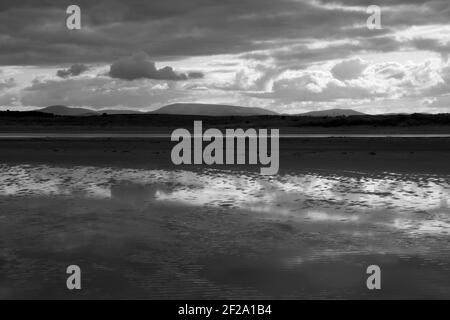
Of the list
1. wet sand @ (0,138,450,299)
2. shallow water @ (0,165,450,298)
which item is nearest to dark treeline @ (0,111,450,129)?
wet sand @ (0,138,450,299)

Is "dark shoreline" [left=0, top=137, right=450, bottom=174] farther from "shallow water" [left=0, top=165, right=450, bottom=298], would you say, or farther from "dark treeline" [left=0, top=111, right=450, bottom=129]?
"dark treeline" [left=0, top=111, right=450, bottom=129]

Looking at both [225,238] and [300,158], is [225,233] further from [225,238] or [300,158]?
[300,158]

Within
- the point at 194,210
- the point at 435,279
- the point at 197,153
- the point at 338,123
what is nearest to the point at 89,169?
the point at 197,153

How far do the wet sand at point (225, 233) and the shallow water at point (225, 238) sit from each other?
3 centimetres

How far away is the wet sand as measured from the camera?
271 inches

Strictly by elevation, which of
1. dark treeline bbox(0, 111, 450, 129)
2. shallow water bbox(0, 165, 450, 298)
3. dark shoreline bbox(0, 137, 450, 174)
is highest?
dark treeline bbox(0, 111, 450, 129)

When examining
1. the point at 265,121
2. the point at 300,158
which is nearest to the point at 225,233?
the point at 300,158

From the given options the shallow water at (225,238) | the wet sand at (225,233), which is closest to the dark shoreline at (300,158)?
the wet sand at (225,233)

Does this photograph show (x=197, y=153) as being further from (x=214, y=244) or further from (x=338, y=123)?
(x=338, y=123)

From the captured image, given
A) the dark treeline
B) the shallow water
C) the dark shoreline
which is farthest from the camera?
the dark treeline

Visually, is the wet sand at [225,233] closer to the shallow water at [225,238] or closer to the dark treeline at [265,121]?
the shallow water at [225,238]

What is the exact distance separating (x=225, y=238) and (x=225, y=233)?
0.35m

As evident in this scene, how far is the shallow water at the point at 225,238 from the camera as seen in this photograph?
686 centimetres

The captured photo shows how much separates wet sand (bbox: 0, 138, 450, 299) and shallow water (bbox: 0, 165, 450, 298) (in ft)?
0.09
